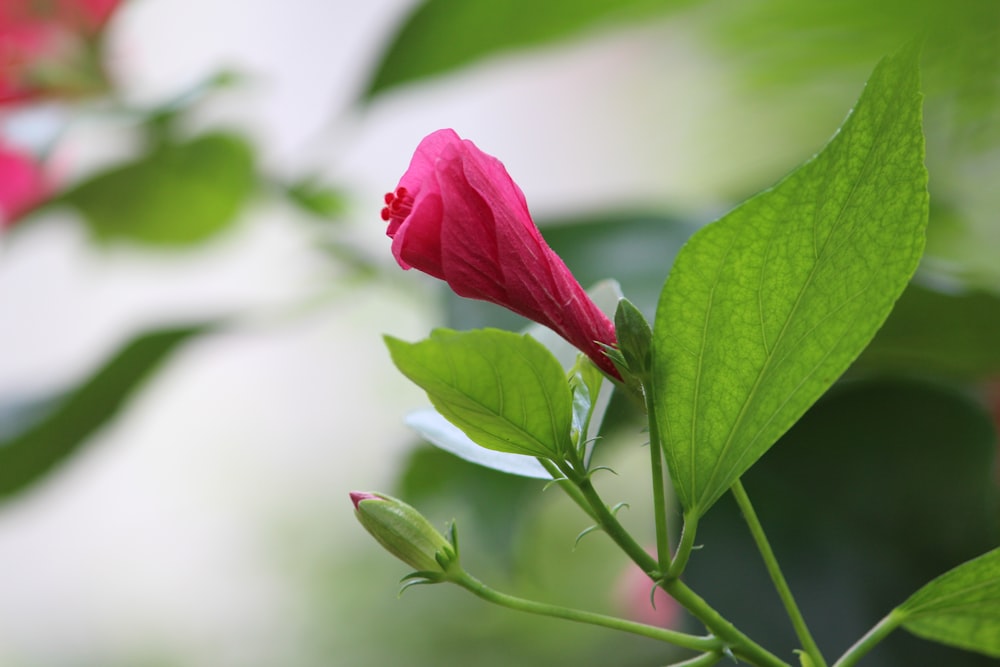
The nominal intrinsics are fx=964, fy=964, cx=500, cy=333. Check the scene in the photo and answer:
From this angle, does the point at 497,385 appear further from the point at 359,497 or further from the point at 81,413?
the point at 81,413

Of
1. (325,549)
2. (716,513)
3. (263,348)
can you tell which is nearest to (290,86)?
(263,348)

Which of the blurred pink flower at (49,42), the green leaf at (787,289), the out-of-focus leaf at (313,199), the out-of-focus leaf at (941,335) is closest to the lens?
the green leaf at (787,289)

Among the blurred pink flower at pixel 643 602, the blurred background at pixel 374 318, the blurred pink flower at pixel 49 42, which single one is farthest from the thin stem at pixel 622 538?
the blurred pink flower at pixel 49 42

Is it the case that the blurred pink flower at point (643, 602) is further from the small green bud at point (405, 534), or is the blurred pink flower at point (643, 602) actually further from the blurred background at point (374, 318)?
the small green bud at point (405, 534)

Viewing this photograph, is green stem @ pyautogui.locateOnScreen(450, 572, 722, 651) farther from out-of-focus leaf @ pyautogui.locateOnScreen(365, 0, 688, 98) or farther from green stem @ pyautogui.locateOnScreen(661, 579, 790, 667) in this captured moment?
out-of-focus leaf @ pyautogui.locateOnScreen(365, 0, 688, 98)

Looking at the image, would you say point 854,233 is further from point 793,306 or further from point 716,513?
point 716,513
